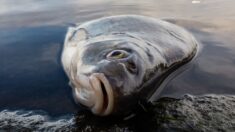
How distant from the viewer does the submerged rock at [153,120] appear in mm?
2814

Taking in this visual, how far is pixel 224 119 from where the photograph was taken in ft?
9.36

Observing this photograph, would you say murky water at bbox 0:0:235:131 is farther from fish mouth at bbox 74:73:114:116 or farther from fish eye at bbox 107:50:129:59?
fish eye at bbox 107:50:129:59

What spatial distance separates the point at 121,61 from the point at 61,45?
7.10ft

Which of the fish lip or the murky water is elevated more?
the fish lip

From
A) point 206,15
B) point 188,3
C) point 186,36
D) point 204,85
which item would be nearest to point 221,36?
point 186,36

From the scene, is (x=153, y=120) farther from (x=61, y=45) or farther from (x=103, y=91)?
(x=61, y=45)

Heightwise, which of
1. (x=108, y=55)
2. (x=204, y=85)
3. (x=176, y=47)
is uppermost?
(x=108, y=55)

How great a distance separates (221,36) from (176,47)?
148cm

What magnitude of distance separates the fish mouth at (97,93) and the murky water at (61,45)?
30 cm

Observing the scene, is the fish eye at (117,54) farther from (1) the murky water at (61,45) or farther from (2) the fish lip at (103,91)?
(1) the murky water at (61,45)

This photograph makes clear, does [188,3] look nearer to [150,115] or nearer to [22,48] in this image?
[22,48]

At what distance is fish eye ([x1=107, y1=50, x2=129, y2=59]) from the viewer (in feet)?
9.62

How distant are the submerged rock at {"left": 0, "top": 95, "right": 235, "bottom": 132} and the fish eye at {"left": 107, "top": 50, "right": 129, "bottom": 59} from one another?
17.5 inches

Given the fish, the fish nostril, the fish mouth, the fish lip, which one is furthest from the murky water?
the fish nostril
